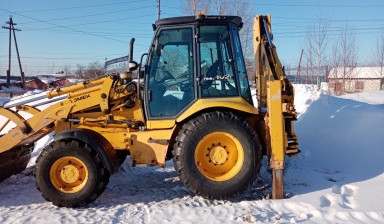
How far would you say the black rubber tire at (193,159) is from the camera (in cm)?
409

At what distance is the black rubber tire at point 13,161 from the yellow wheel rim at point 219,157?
125 inches

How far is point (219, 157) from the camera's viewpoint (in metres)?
4.25

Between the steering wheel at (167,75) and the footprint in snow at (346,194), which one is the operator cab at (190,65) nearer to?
the steering wheel at (167,75)

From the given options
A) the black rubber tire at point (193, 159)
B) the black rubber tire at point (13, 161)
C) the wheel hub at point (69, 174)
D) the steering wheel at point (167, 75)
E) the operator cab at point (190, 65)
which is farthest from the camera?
the black rubber tire at point (13, 161)

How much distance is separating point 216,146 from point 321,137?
3697mm

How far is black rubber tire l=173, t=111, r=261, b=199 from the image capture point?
4086 millimetres

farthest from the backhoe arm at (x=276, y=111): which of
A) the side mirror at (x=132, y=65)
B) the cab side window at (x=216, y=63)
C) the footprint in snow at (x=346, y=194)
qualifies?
the side mirror at (x=132, y=65)

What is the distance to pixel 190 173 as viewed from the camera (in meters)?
4.09

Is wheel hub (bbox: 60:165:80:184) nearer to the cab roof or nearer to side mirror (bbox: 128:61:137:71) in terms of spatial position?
side mirror (bbox: 128:61:137:71)

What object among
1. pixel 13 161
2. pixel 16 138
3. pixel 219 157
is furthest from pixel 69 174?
pixel 219 157

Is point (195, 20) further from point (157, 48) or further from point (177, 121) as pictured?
point (177, 121)

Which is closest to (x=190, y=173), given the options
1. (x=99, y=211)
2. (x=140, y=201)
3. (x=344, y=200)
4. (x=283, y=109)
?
(x=140, y=201)

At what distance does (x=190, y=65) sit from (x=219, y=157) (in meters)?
1.42

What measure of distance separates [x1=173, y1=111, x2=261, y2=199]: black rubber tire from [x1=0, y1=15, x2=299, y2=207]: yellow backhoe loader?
0.01 meters
